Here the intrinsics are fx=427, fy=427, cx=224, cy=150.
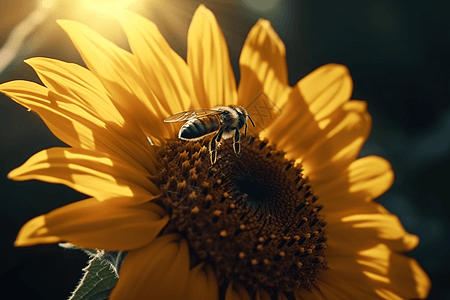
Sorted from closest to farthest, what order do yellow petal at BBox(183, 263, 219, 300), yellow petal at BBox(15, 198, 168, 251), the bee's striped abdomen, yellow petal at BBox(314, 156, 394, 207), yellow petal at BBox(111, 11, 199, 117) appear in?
1. yellow petal at BBox(15, 198, 168, 251)
2. yellow petal at BBox(183, 263, 219, 300)
3. the bee's striped abdomen
4. yellow petal at BBox(111, 11, 199, 117)
5. yellow petal at BBox(314, 156, 394, 207)

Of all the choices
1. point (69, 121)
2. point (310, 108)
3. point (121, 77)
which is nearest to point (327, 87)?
point (310, 108)

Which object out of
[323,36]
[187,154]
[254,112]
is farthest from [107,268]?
[323,36]

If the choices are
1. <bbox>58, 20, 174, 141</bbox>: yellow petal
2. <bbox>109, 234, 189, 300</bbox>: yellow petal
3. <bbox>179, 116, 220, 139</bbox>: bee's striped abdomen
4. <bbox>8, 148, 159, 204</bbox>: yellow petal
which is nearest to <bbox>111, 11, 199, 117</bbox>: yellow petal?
<bbox>58, 20, 174, 141</bbox>: yellow petal

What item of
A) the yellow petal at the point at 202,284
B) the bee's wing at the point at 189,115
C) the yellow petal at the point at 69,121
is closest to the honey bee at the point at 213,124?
the bee's wing at the point at 189,115

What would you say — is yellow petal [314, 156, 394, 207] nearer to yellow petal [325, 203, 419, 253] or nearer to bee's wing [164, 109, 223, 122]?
yellow petal [325, 203, 419, 253]

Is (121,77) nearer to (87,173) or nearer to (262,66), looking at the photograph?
(87,173)
